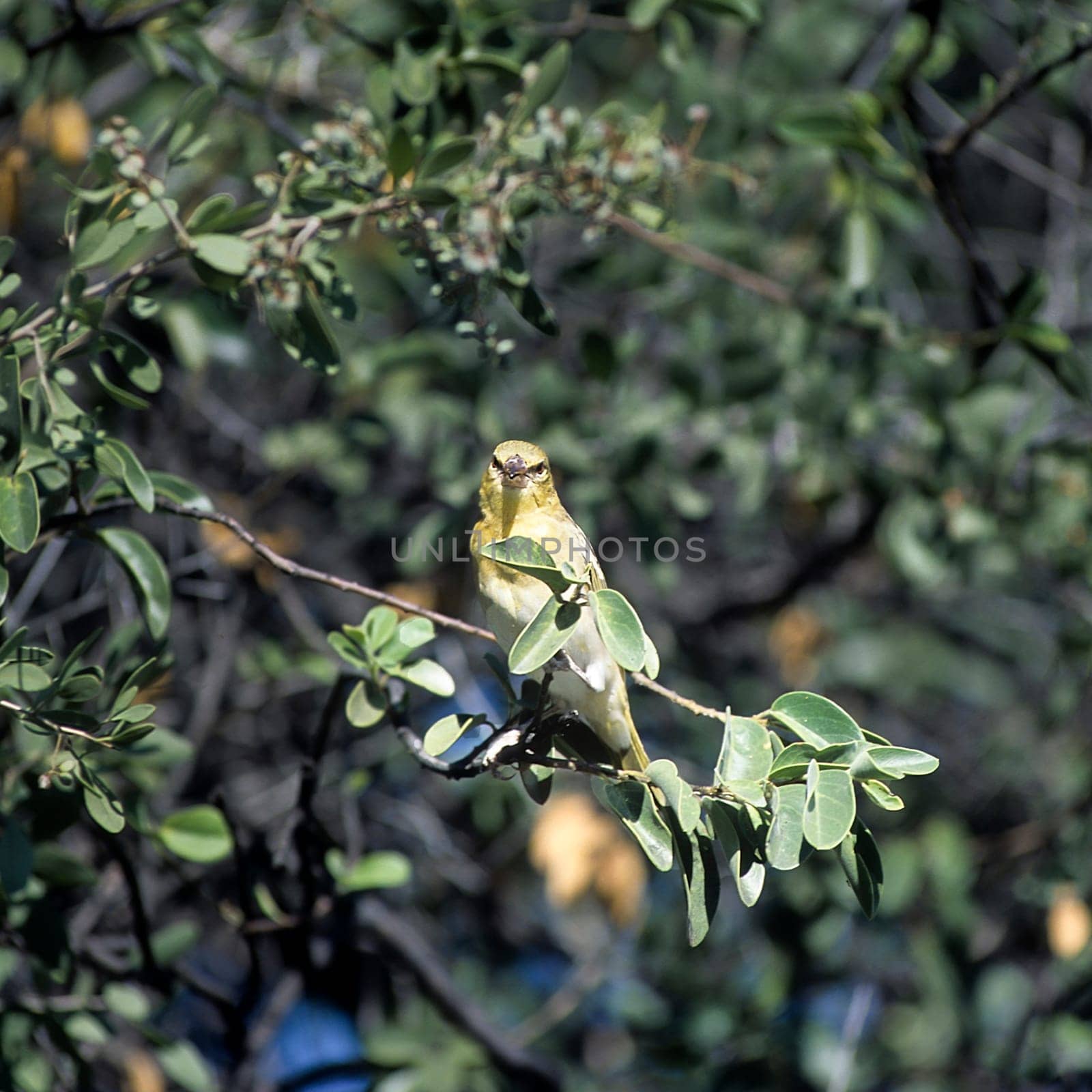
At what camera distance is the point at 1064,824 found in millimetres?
4078

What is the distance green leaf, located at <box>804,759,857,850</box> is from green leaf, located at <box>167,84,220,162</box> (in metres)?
1.55

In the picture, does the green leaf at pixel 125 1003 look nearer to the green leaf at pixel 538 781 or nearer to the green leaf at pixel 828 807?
the green leaf at pixel 538 781

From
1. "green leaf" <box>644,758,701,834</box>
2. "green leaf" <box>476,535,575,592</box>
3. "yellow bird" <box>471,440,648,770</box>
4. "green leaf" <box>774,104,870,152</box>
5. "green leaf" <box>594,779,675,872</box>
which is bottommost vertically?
"yellow bird" <box>471,440,648,770</box>

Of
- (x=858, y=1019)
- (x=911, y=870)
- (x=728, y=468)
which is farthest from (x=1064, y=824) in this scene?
(x=728, y=468)

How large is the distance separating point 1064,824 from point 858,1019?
41.4 inches

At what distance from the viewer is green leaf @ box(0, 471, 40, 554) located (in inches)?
70.5

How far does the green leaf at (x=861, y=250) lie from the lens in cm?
332

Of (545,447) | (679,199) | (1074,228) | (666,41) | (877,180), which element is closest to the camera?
(666,41)

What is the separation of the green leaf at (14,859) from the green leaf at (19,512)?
56 cm

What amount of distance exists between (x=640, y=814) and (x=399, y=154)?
130 cm

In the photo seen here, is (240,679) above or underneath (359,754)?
above

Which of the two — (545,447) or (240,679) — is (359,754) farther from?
(545,447)

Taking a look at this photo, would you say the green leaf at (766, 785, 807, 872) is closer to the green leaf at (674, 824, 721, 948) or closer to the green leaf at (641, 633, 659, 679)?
the green leaf at (674, 824, 721, 948)

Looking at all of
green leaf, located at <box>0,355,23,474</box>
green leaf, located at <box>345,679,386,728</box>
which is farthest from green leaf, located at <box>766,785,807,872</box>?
green leaf, located at <box>0,355,23,474</box>
